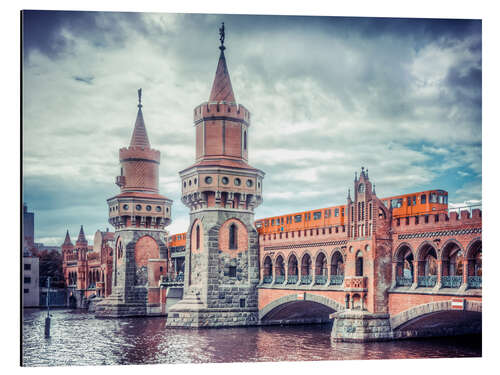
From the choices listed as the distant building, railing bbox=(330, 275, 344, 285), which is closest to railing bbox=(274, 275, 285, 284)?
railing bbox=(330, 275, 344, 285)

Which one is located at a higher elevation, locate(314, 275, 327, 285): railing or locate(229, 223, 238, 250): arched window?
locate(229, 223, 238, 250): arched window

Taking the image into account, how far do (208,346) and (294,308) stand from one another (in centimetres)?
843

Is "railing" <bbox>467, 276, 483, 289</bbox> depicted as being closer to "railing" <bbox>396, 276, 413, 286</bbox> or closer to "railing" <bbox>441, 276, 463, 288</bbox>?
"railing" <bbox>441, 276, 463, 288</bbox>

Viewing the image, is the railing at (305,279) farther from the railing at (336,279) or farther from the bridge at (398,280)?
the railing at (336,279)

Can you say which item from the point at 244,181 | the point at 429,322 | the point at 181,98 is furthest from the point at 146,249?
the point at 429,322

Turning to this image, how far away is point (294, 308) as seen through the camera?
110 ft

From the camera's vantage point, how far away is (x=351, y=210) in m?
27.9

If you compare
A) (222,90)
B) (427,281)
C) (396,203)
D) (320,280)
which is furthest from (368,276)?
(222,90)

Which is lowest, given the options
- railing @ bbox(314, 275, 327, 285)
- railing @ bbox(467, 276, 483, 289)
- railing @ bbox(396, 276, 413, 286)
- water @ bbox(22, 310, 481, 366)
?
water @ bbox(22, 310, 481, 366)

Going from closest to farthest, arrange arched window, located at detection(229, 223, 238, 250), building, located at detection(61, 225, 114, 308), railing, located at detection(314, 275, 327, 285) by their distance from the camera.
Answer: railing, located at detection(314, 275, 327, 285) → arched window, located at detection(229, 223, 238, 250) → building, located at detection(61, 225, 114, 308)

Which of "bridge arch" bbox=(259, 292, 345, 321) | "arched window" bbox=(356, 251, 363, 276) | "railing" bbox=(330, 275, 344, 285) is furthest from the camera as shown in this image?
"bridge arch" bbox=(259, 292, 345, 321)

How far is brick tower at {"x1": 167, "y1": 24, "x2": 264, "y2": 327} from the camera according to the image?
33.2 metres
